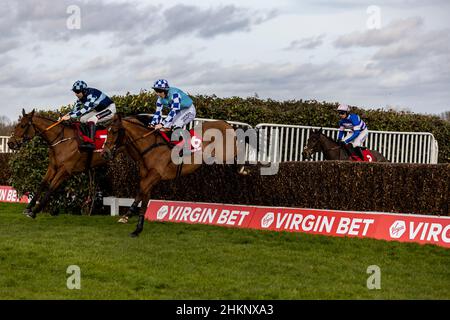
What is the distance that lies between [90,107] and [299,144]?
492 centimetres

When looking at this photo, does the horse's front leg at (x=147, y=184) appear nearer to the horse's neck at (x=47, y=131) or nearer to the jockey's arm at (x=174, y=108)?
the jockey's arm at (x=174, y=108)

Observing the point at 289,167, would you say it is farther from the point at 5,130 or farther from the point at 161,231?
the point at 5,130

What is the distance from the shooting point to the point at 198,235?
11641 mm

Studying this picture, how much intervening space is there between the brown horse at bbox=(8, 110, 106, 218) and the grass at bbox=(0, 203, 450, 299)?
1904mm

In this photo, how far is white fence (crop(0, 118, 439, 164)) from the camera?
14.7 metres

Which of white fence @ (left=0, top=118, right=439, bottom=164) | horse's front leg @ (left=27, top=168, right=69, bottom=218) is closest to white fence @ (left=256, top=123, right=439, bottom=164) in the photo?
white fence @ (left=0, top=118, right=439, bottom=164)

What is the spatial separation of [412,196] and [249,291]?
420 centimetres

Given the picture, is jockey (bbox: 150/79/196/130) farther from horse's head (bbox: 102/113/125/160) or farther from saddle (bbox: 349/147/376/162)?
saddle (bbox: 349/147/376/162)

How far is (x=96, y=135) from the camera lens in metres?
14.4

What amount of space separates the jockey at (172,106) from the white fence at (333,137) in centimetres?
220

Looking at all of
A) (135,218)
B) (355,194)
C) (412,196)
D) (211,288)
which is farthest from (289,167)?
A: (211,288)

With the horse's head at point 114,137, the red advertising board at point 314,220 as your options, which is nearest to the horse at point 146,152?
the horse's head at point 114,137

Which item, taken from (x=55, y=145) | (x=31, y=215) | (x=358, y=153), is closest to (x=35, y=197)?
(x=31, y=215)
